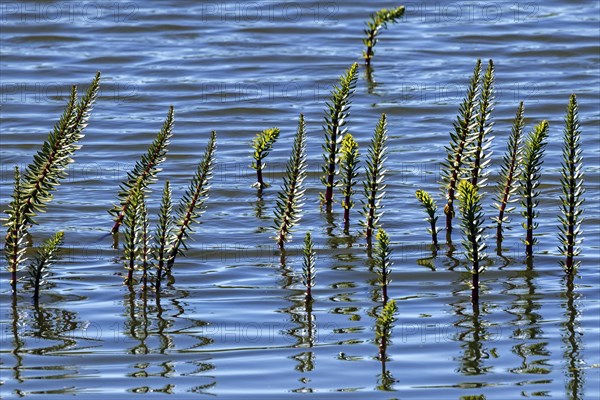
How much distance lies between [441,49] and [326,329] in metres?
8.25

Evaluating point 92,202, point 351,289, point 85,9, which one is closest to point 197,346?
point 351,289

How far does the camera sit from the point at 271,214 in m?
8.80

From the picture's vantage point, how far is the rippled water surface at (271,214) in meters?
5.91

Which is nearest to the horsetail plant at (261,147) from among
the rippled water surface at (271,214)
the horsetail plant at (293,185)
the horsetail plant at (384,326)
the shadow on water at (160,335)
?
the rippled water surface at (271,214)

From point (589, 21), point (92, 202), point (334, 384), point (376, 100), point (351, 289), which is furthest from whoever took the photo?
point (589, 21)

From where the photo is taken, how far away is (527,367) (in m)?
5.93

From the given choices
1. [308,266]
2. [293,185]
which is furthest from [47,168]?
[308,266]

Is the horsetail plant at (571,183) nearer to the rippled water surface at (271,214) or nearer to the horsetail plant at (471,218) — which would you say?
the rippled water surface at (271,214)

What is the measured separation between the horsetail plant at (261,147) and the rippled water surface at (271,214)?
0.46ft

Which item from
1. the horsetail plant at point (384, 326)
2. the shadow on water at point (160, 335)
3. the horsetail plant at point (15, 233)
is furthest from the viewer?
the horsetail plant at point (15, 233)

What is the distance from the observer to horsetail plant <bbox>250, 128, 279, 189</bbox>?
858 centimetres

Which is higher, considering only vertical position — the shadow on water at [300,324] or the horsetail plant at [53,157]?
the horsetail plant at [53,157]

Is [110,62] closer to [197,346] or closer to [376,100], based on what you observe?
[376,100]

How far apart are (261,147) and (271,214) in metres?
0.50
